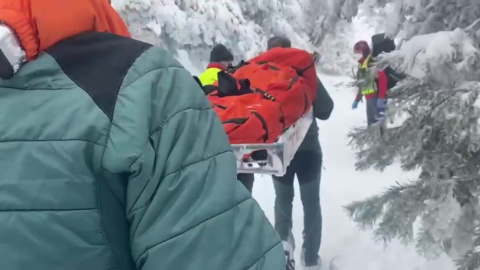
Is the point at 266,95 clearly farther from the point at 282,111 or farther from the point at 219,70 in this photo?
the point at 219,70

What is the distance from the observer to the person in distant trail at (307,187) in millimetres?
4582

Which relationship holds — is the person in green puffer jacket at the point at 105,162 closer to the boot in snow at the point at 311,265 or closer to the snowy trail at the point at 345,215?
the snowy trail at the point at 345,215

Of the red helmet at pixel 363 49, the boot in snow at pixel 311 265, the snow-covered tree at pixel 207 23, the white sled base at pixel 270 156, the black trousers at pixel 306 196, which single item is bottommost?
the snow-covered tree at pixel 207 23

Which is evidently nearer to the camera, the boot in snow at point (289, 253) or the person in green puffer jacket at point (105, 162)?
the person in green puffer jacket at point (105, 162)

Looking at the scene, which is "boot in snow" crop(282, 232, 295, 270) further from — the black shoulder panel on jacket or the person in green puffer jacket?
the black shoulder panel on jacket

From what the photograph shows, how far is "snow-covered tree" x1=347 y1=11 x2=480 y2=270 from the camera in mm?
2527

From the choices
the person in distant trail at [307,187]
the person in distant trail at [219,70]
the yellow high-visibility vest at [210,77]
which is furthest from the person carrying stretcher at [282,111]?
the yellow high-visibility vest at [210,77]

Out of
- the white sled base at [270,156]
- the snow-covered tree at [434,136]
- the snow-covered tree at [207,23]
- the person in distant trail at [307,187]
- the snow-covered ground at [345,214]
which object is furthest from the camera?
the snow-covered tree at [207,23]

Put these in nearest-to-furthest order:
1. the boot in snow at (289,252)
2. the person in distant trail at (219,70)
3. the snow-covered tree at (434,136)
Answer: the snow-covered tree at (434,136) → the person in distant trail at (219,70) → the boot in snow at (289,252)

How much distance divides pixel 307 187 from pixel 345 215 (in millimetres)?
2036

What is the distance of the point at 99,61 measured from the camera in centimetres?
115

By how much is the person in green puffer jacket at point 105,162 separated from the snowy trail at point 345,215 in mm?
2338

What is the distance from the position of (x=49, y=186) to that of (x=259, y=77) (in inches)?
110

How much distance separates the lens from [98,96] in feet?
3.62
